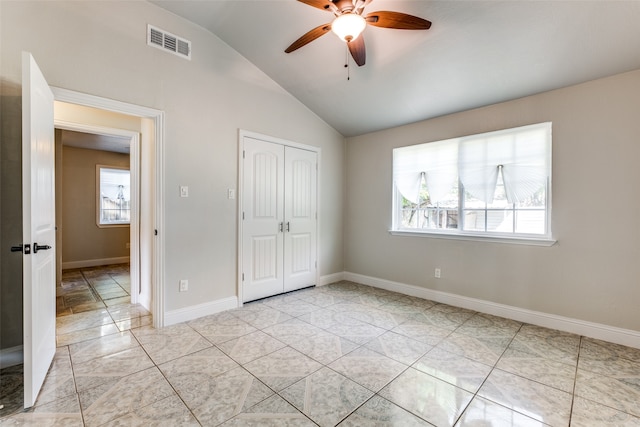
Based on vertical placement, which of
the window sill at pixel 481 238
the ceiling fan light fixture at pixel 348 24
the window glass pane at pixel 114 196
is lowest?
the window sill at pixel 481 238

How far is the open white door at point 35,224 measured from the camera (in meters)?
1.68

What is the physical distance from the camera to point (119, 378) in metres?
2.00

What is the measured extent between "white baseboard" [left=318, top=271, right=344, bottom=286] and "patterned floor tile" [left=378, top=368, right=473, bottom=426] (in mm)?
2483

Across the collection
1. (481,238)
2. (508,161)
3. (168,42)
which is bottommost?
(481,238)

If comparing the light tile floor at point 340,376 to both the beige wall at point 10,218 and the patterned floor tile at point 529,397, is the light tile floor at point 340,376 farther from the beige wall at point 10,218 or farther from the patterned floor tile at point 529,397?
the beige wall at point 10,218

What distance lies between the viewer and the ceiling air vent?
A: 2771 mm

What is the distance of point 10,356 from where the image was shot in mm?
2186

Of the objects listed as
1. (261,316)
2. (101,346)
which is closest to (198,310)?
(261,316)

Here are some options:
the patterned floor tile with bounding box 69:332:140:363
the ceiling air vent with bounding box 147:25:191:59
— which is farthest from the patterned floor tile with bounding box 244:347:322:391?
the ceiling air vent with bounding box 147:25:191:59

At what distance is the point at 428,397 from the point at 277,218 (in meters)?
2.68

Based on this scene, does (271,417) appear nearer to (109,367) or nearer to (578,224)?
(109,367)

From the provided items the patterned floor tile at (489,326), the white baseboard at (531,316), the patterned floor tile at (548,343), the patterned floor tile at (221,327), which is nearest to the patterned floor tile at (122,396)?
the patterned floor tile at (221,327)

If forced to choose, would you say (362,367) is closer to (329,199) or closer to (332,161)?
(329,199)

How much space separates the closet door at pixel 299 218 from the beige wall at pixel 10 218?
258 centimetres
